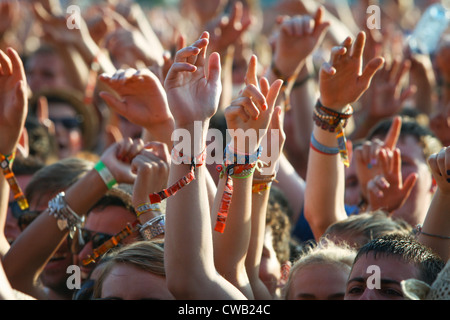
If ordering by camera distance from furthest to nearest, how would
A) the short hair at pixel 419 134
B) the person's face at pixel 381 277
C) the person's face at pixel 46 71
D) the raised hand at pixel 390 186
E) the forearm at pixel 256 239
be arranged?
the person's face at pixel 46 71 < the short hair at pixel 419 134 < the raised hand at pixel 390 186 < the forearm at pixel 256 239 < the person's face at pixel 381 277

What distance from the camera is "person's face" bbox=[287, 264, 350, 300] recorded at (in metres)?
2.43

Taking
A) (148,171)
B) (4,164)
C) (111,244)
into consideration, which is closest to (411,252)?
A: (148,171)

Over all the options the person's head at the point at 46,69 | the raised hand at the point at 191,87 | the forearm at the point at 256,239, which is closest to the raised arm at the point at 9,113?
the raised hand at the point at 191,87

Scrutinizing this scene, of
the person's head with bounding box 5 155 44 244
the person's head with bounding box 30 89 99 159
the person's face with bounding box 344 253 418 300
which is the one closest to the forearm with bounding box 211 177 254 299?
the person's face with bounding box 344 253 418 300

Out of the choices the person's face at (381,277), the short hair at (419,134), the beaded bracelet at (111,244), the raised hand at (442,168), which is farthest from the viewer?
the short hair at (419,134)

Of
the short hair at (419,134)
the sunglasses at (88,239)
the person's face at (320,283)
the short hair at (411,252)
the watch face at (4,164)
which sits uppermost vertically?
the watch face at (4,164)

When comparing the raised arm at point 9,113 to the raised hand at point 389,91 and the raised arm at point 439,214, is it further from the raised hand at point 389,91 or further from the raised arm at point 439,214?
the raised hand at point 389,91

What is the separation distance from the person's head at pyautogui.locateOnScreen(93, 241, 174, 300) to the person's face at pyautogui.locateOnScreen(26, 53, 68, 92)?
4026 millimetres

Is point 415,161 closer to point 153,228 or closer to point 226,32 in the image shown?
point 226,32

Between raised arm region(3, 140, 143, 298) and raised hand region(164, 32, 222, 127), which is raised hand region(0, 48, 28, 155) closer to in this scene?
raised arm region(3, 140, 143, 298)

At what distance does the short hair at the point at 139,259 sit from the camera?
7.09ft

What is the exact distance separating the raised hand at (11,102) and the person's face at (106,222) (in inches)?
19.3

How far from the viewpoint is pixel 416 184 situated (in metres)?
3.35
